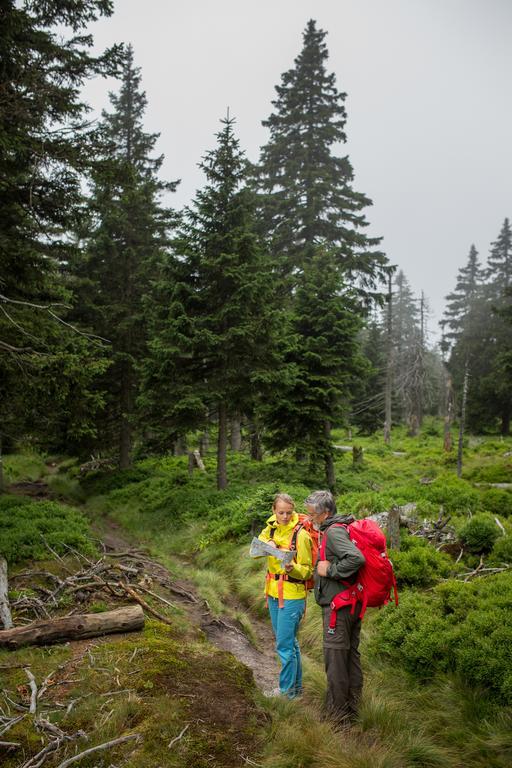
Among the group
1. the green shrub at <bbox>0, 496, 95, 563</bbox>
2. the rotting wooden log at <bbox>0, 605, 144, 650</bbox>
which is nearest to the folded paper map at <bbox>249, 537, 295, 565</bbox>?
the rotting wooden log at <bbox>0, 605, 144, 650</bbox>

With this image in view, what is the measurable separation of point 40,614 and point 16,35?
10834mm

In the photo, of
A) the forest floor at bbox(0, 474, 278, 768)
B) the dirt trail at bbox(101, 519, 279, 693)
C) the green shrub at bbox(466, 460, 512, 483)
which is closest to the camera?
the forest floor at bbox(0, 474, 278, 768)

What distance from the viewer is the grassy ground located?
3.91 meters

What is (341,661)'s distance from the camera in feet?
14.3

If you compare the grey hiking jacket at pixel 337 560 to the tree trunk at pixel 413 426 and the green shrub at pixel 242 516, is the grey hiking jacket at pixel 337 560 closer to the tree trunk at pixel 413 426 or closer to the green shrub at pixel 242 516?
the green shrub at pixel 242 516

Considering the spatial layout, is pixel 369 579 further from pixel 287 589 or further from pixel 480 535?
pixel 480 535

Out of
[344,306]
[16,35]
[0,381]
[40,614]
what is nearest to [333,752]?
[40,614]

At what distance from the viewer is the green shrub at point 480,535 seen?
783cm

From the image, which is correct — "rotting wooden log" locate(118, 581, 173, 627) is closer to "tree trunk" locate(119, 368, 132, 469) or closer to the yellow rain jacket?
the yellow rain jacket

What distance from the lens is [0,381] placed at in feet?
32.2

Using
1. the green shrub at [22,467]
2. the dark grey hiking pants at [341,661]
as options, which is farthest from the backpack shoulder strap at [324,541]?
the green shrub at [22,467]

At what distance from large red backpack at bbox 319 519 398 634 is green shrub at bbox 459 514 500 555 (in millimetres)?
4494

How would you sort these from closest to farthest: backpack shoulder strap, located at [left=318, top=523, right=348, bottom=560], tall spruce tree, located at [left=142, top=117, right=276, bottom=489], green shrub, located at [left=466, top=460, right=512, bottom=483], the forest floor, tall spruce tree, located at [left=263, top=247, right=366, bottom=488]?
1. the forest floor
2. backpack shoulder strap, located at [left=318, top=523, right=348, bottom=560]
3. tall spruce tree, located at [left=142, top=117, right=276, bottom=489]
4. tall spruce tree, located at [left=263, top=247, right=366, bottom=488]
5. green shrub, located at [left=466, top=460, right=512, bottom=483]

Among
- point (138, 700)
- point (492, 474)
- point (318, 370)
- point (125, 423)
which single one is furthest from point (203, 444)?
point (138, 700)
